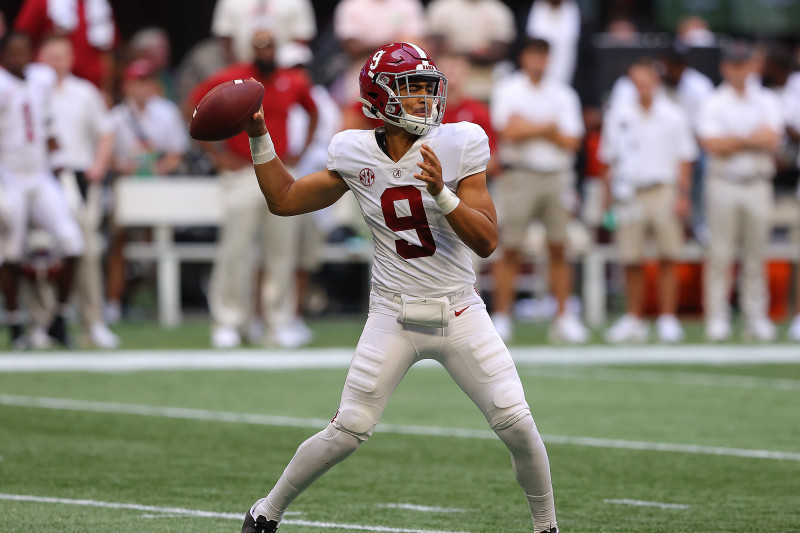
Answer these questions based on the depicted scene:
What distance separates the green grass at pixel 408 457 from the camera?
5.43 m

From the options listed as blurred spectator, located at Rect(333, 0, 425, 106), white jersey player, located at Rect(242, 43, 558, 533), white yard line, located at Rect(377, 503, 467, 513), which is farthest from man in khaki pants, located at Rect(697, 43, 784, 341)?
white jersey player, located at Rect(242, 43, 558, 533)

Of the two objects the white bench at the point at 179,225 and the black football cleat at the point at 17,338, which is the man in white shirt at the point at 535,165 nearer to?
the white bench at the point at 179,225

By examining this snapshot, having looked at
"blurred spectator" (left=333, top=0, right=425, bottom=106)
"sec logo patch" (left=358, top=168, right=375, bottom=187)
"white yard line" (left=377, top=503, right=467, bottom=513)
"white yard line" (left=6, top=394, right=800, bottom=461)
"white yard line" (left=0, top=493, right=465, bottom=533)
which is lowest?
"white yard line" (left=6, top=394, right=800, bottom=461)

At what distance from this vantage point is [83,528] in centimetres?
511

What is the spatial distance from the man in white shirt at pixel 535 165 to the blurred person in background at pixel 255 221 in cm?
161

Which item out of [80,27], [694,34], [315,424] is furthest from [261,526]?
[694,34]

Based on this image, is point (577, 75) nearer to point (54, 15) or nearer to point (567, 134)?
point (567, 134)

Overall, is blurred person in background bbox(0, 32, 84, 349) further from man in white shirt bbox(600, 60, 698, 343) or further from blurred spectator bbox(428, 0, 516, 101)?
man in white shirt bbox(600, 60, 698, 343)

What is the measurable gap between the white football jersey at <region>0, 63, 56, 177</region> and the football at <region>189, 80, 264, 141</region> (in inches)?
244

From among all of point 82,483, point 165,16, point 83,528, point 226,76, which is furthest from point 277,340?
point 165,16

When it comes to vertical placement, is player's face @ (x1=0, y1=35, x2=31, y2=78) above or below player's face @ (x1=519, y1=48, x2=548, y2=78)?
above

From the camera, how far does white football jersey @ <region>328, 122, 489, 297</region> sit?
4750 millimetres

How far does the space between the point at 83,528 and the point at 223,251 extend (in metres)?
6.26

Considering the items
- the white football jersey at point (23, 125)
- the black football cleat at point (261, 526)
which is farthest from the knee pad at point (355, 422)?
the white football jersey at point (23, 125)
